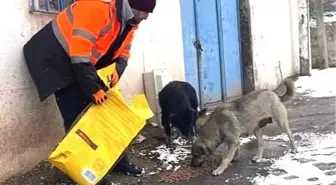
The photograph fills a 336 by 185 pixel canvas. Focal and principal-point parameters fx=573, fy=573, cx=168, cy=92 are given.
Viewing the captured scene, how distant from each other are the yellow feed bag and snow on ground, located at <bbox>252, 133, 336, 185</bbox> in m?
1.28

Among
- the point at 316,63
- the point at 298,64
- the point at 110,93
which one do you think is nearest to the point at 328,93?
the point at 298,64

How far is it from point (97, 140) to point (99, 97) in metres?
0.37

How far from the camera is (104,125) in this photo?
4.74 metres

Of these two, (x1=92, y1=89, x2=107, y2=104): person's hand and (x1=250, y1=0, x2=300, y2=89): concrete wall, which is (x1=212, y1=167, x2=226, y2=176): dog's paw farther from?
(x1=250, y1=0, x2=300, y2=89): concrete wall

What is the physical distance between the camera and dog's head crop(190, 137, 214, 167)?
5719 millimetres

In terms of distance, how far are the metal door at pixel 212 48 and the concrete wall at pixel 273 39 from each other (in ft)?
1.74

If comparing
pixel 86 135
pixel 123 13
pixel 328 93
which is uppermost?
pixel 123 13

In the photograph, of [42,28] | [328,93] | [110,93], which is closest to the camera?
[110,93]

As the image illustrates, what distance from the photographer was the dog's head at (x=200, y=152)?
18.8ft

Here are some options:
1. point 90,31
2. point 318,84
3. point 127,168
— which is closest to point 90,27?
point 90,31

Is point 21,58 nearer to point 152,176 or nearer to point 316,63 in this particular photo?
point 152,176

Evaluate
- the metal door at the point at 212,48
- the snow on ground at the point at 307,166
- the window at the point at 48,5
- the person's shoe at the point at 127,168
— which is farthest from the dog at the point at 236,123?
the metal door at the point at 212,48

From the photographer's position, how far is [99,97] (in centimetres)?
477

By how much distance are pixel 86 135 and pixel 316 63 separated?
1191 cm
